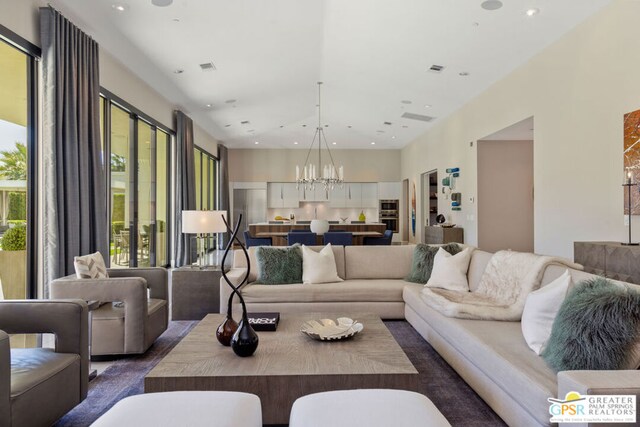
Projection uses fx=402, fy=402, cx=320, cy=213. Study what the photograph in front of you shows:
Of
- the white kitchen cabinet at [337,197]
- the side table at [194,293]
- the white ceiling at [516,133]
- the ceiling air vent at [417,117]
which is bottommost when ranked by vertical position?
the side table at [194,293]

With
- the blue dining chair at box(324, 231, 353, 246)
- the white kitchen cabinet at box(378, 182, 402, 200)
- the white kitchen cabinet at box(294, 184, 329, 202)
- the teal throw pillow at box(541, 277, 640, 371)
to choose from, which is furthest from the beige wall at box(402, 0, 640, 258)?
the white kitchen cabinet at box(294, 184, 329, 202)

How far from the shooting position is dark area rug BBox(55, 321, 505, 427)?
90.4 inches

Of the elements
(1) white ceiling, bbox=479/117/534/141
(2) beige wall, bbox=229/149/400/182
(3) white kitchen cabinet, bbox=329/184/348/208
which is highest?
(2) beige wall, bbox=229/149/400/182

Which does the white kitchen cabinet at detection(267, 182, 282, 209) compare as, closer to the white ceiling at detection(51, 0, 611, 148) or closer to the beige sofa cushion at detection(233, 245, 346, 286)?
the white ceiling at detection(51, 0, 611, 148)

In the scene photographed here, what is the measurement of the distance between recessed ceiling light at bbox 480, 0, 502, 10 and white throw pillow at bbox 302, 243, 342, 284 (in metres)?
3.26

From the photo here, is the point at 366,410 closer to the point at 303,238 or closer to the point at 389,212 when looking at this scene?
the point at 303,238

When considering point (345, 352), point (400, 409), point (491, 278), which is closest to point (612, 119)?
point (491, 278)

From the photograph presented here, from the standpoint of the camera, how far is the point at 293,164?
46.0 feet

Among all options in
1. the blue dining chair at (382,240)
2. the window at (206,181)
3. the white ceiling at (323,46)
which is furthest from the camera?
the window at (206,181)

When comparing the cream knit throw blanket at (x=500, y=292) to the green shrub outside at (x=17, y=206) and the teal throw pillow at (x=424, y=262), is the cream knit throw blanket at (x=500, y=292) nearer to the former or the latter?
the teal throw pillow at (x=424, y=262)

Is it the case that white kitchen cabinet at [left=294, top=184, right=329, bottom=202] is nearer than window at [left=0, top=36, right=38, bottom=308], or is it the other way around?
window at [left=0, top=36, right=38, bottom=308]

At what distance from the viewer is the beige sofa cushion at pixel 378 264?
4660 millimetres

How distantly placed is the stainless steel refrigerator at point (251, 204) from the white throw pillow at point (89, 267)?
1029 centimetres

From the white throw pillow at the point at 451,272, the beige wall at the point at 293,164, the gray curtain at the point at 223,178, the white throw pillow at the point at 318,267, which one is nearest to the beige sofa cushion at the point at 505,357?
the white throw pillow at the point at 451,272
